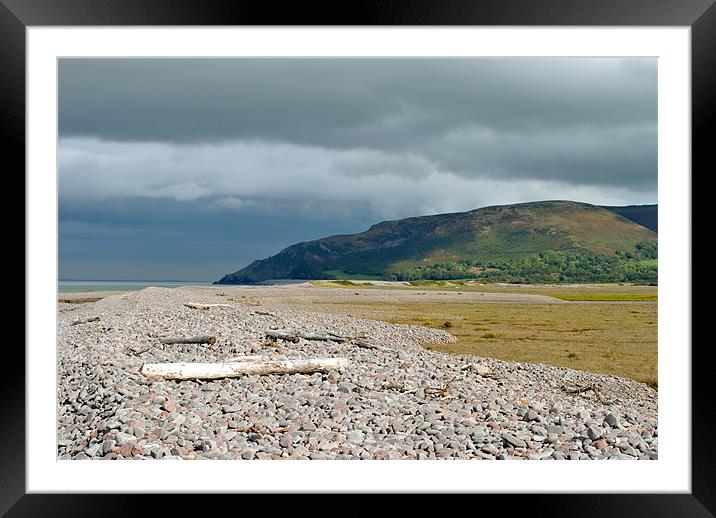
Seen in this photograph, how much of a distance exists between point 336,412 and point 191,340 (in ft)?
9.24

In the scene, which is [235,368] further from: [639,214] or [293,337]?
[639,214]

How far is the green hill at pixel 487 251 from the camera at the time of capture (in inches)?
1014

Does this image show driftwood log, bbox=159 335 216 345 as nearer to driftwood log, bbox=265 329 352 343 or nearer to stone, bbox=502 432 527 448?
driftwood log, bbox=265 329 352 343

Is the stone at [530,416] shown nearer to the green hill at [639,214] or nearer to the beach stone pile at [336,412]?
the beach stone pile at [336,412]

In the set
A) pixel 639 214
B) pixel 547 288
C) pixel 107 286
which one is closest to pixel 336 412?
pixel 107 286

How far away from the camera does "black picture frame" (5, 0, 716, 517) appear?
6.53 ft

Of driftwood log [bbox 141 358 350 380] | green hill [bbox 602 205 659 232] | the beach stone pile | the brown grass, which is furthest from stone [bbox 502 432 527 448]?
green hill [bbox 602 205 659 232]

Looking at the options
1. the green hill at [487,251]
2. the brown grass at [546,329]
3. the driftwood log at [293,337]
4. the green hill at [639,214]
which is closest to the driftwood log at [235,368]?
the driftwood log at [293,337]

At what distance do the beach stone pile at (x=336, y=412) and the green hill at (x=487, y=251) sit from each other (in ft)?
62.3

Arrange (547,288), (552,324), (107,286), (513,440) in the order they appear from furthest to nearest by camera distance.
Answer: (547,288) < (107,286) < (552,324) < (513,440)
